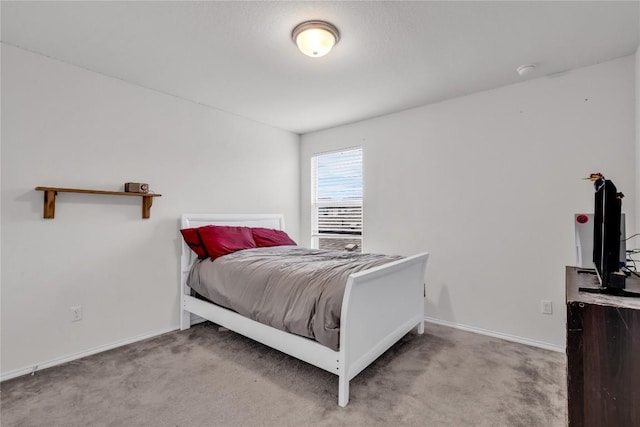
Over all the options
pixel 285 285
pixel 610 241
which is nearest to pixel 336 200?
pixel 285 285

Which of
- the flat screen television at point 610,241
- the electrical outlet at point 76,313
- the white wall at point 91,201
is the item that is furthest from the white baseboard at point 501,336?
the electrical outlet at point 76,313

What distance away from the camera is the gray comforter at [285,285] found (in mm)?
1918

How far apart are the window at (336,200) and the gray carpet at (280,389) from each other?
71.0 inches

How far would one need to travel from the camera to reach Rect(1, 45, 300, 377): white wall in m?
2.22

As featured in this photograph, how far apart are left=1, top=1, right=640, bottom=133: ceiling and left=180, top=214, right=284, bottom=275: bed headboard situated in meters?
1.30

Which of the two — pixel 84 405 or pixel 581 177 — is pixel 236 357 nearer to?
pixel 84 405

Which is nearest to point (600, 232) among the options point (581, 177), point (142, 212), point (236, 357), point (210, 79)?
point (581, 177)

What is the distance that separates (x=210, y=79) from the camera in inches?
109

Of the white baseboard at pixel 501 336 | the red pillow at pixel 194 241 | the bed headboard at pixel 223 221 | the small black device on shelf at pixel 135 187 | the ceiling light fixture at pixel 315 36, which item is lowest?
the white baseboard at pixel 501 336

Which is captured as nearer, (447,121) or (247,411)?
(247,411)

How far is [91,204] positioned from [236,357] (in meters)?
1.80

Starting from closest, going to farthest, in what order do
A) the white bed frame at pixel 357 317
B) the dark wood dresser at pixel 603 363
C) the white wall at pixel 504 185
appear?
the dark wood dresser at pixel 603 363 < the white bed frame at pixel 357 317 < the white wall at pixel 504 185

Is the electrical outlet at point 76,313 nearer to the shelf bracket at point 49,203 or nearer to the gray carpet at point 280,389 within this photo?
the gray carpet at point 280,389

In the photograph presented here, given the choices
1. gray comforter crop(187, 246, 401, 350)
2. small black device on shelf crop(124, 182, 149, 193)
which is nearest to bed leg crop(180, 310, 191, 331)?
gray comforter crop(187, 246, 401, 350)
